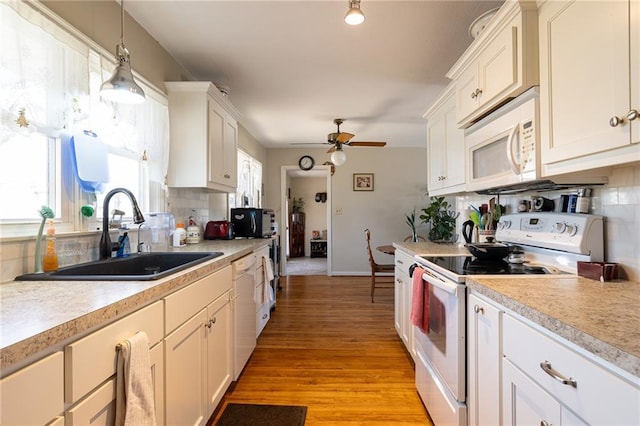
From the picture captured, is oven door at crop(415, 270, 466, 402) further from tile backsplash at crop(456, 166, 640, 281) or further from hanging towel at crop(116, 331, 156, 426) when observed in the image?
hanging towel at crop(116, 331, 156, 426)

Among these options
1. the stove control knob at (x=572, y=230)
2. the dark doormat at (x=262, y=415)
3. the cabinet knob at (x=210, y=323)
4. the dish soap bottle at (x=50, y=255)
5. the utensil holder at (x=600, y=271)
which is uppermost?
the stove control knob at (x=572, y=230)

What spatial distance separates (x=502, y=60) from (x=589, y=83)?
500mm

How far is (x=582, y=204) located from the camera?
140 cm

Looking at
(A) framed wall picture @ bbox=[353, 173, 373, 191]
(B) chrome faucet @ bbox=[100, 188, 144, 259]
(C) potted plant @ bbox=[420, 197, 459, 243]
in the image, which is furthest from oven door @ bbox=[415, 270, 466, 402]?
(A) framed wall picture @ bbox=[353, 173, 373, 191]

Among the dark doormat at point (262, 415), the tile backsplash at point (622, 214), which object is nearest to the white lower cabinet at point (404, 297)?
the dark doormat at point (262, 415)

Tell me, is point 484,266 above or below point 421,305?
above

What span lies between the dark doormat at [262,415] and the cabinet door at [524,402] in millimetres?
1166

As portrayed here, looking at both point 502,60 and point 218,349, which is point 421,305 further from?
point 502,60

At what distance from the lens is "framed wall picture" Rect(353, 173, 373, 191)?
5.86 metres

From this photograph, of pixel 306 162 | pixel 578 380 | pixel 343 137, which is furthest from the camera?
pixel 306 162

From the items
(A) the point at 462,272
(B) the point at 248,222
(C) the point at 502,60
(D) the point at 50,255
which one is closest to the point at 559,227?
(A) the point at 462,272

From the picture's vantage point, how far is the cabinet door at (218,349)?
163 cm

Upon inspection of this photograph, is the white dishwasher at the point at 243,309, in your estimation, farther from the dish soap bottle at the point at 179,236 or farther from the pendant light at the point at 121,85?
the pendant light at the point at 121,85

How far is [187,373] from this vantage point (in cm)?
136
